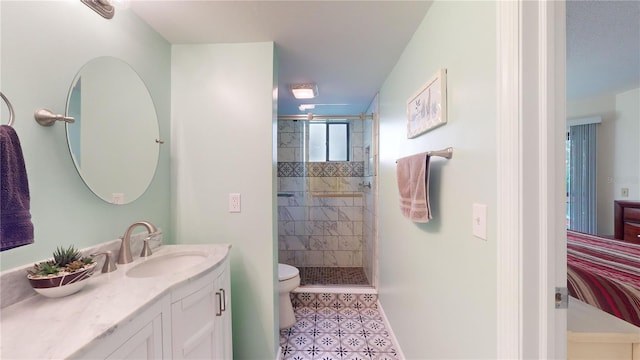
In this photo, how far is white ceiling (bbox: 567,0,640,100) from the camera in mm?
1440

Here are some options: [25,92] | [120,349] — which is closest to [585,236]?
[120,349]

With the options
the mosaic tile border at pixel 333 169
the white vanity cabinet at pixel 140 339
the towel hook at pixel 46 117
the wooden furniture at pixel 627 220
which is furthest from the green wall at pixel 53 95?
the wooden furniture at pixel 627 220

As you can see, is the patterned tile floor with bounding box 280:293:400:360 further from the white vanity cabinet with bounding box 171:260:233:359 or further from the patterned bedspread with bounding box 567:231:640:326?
the patterned bedspread with bounding box 567:231:640:326

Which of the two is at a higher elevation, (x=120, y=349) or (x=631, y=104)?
(x=631, y=104)

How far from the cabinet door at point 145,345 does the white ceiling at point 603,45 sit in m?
2.55

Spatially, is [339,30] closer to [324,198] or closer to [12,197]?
[12,197]

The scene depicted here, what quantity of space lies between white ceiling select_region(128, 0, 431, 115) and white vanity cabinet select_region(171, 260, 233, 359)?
1.33m

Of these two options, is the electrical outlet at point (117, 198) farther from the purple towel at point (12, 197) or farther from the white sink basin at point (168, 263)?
the purple towel at point (12, 197)

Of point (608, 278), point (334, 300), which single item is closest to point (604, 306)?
point (608, 278)

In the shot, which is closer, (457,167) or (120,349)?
(120,349)

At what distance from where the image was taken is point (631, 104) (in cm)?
287

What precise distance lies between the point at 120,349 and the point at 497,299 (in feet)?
3.74

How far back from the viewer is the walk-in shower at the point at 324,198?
131 inches

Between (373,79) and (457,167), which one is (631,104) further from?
(457,167)
